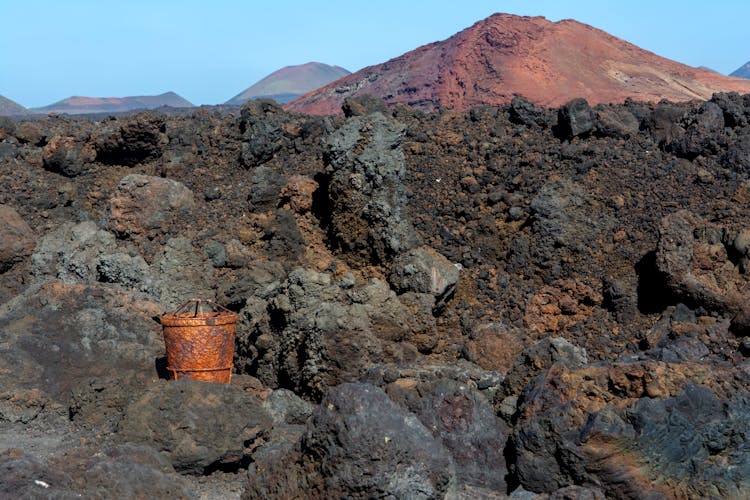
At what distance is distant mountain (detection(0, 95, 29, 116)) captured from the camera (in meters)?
48.4

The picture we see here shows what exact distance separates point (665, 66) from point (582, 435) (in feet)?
79.7

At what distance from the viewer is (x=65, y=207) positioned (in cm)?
1294

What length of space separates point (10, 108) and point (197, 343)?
47.7m

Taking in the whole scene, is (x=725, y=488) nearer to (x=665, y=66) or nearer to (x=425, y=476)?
(x=425, y=476)

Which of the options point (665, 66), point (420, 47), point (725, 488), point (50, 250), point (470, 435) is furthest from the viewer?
point (420, 47)

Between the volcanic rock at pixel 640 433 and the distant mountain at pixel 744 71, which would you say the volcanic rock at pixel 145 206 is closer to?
the volcanic rock at pixel 640 433

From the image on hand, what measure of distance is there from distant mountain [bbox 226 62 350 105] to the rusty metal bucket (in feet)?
162

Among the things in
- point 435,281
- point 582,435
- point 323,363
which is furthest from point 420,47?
point 582,435

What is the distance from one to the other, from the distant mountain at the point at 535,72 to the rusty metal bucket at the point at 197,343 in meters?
16.2

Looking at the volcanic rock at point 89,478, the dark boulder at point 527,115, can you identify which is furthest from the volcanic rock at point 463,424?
the dark boulder at point 527,115

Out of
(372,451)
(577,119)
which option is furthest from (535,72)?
(372,451)

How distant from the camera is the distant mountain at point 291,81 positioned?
188 feet

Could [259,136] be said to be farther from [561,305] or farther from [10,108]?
[10,108]

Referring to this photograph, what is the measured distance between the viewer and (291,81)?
192 ft
